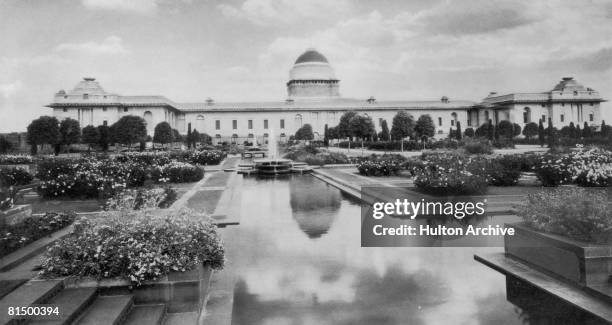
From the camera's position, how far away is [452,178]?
1104cm

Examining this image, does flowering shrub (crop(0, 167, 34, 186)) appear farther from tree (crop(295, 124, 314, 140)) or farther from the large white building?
the large white building

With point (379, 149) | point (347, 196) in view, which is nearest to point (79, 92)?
point (379, 149)

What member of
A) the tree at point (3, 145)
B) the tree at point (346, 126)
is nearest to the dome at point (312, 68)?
the tree at point (346, 126)

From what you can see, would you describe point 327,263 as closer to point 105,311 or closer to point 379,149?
point 105,311

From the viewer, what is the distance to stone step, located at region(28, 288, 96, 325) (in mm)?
3818

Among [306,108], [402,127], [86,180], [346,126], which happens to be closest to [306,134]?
Answer: [306,108]

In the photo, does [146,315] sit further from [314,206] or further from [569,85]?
[569,85]

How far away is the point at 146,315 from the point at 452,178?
320 inches

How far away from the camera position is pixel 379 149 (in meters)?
43.4

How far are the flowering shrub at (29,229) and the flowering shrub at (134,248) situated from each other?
108cm

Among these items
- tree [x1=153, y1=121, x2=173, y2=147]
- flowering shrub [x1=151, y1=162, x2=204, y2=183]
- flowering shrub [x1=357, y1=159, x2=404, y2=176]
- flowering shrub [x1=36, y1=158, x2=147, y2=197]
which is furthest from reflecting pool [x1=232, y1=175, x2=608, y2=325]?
tree [x1=153, y1=121, x2=173, y2=147]

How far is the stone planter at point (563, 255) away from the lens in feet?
15.9

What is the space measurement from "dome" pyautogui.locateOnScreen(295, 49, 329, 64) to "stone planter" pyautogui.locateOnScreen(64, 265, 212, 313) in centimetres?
7424

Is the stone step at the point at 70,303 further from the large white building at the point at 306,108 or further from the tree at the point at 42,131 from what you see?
the large white building at the point at 306,108
